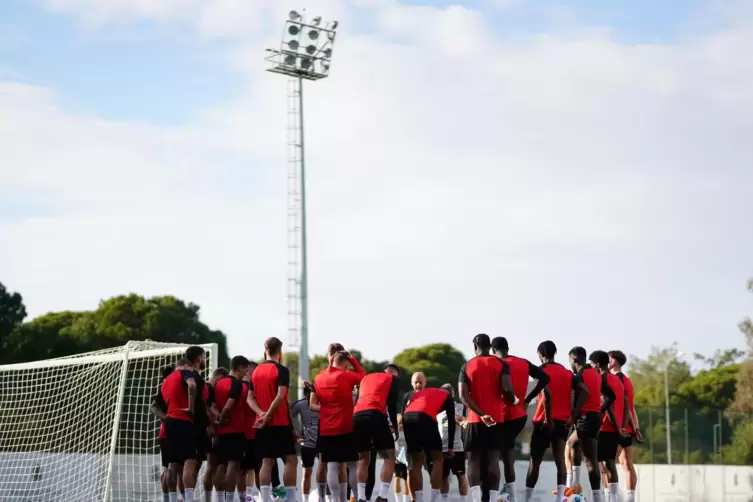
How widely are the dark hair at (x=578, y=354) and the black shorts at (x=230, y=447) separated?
4.76m

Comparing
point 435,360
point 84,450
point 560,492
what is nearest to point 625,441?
point 560,492

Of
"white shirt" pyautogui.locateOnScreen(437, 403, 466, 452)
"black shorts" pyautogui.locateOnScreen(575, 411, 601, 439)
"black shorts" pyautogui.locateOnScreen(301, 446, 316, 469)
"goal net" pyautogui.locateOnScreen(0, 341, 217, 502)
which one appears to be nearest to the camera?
Result: "black shorts" pyautogui.locateOnScreen(575, 411, 601, 439)

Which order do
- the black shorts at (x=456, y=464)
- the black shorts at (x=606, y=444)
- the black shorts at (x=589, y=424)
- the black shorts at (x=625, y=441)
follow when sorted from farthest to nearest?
the black shorts at (x=456, y=464) → the black shorts at (x=625, y=441) → the black shorts at (x=606, y=444) → the black shorts at (x=589, y=424)

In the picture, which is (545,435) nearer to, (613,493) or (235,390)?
(613,493)

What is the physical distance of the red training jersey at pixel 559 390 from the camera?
51.1 ft

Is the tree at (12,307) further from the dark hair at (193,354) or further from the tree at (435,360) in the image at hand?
the dark hair at (193,354)

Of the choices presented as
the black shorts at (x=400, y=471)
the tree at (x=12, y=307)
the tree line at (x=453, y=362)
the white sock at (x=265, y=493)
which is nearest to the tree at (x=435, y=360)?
the tree line at (x=453, y=362)

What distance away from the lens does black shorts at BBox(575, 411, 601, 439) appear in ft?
51.7


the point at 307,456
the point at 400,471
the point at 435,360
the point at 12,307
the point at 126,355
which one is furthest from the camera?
the point at 435,360

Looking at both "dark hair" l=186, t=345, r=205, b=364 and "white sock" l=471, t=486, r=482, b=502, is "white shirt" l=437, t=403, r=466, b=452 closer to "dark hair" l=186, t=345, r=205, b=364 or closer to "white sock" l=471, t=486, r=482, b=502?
"white sock" l=471, t=486, r=482, b=502

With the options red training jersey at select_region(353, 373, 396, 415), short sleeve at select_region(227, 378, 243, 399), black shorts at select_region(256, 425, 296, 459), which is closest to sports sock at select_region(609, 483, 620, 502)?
red training jersey at select_region(353, 373, 396, 415)

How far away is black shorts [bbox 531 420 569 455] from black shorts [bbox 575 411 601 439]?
0.74 ft

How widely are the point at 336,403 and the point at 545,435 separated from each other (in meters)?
3.06

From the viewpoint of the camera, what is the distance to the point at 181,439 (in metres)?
14.6
